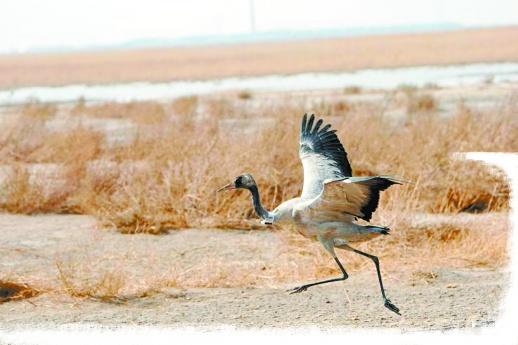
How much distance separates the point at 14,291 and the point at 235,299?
6.22 feet

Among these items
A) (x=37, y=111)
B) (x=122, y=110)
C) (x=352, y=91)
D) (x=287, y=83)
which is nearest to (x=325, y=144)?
(x=37, y=111)

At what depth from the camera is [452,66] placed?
221 ft

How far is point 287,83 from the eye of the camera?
5400 centimetres

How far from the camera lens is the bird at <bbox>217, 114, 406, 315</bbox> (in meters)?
6.83

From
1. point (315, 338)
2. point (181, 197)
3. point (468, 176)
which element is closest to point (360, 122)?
point (468, 176)

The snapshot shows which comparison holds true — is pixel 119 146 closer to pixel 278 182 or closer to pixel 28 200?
pixel 28 200

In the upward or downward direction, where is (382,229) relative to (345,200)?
downward

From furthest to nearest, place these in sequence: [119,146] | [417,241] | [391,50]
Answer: [391,50] → [119,146] → [417,241]

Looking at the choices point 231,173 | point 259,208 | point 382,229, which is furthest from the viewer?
point 231,173

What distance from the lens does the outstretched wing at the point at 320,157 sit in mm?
7555

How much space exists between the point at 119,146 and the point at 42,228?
4.76m

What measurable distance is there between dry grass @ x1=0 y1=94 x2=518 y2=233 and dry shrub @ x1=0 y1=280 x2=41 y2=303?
2943 mm

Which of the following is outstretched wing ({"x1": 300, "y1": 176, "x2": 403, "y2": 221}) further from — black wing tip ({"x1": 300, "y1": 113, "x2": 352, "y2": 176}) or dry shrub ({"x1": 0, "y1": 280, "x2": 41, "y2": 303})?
dry shrub ({"x1": 0, "y1": 280, "x2": 41, "y2": 303})

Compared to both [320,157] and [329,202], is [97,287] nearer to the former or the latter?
[320,157]
